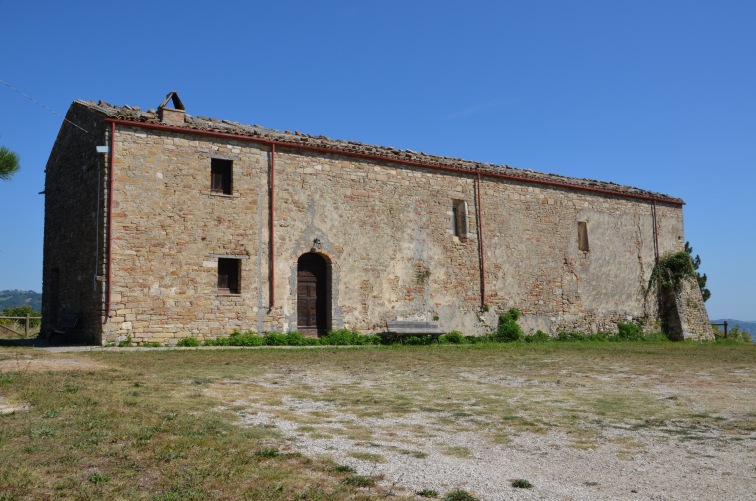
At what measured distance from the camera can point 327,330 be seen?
16.0 meters

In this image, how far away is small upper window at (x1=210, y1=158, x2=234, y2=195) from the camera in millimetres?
15070

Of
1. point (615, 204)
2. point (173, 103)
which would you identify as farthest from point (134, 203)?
point (615, 204)

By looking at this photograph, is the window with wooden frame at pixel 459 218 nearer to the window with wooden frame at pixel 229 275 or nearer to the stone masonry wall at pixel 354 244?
the stone masonry wall at pixel 354 244

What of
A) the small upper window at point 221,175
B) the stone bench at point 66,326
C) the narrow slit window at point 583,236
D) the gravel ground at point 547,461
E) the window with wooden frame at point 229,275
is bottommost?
the gravel ground at point 547,461

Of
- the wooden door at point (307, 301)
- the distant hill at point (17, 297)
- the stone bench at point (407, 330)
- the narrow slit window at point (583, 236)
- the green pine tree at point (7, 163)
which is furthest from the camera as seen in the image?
the distant hill at point (17, 297)

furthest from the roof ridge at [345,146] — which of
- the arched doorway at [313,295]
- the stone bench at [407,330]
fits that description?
the stone bench at [407,330]

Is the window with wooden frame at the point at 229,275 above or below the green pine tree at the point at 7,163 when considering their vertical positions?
below

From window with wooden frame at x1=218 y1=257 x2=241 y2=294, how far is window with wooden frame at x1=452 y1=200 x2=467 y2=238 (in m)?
6.69

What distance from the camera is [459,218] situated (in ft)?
61.0

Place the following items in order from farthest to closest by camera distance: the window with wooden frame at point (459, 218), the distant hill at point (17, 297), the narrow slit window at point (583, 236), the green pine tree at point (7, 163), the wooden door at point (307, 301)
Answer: the distant hill at point (17, 297) → the narrow slit window at point (583, 236) → the window with wooden frame at point (459, 218) → the wooden door at point (307, 301) → the green pine tree at point (7, 163)

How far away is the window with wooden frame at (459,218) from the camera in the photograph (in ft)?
60.5

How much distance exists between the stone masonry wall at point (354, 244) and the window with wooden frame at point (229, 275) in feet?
0.79

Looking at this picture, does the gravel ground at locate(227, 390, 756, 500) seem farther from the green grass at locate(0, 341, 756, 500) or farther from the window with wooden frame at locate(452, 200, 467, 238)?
the window with wooden frame at locate(452, 200, 467, 238)

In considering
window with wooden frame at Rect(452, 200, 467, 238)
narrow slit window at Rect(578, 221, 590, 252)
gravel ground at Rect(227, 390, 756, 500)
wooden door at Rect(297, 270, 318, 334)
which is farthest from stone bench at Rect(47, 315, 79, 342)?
narrow slit window at Rect(578, 221, 590, 252)
